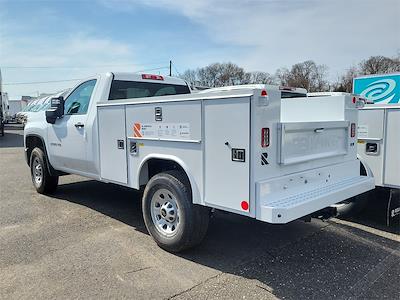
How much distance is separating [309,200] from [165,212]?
5.30 feet

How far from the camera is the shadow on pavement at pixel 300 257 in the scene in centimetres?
362

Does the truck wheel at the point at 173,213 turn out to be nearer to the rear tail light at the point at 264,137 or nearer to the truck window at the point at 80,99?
the rear tail light at the point at 264,137

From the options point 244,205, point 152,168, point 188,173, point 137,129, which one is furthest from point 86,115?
point 244,205

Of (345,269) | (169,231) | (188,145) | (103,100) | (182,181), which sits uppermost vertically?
(103,100)

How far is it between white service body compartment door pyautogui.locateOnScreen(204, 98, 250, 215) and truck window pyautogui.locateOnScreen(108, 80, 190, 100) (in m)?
2.39

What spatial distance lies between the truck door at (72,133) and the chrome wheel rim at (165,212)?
1777mm

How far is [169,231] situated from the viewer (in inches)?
173

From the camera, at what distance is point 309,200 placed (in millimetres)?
3662

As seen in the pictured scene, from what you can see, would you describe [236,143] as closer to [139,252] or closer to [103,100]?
[139,252]

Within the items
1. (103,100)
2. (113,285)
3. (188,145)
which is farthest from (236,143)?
(103,100)

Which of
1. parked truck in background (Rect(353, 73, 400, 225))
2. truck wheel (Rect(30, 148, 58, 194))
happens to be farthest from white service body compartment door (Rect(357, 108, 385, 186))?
truck wheel (Rect(30, 148, 58, 194))

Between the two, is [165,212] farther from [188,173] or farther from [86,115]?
[86,115]

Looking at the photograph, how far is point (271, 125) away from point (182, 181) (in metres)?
1.20

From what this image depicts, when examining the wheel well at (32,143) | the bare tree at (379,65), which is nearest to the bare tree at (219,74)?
the bare tree at (379,65)
